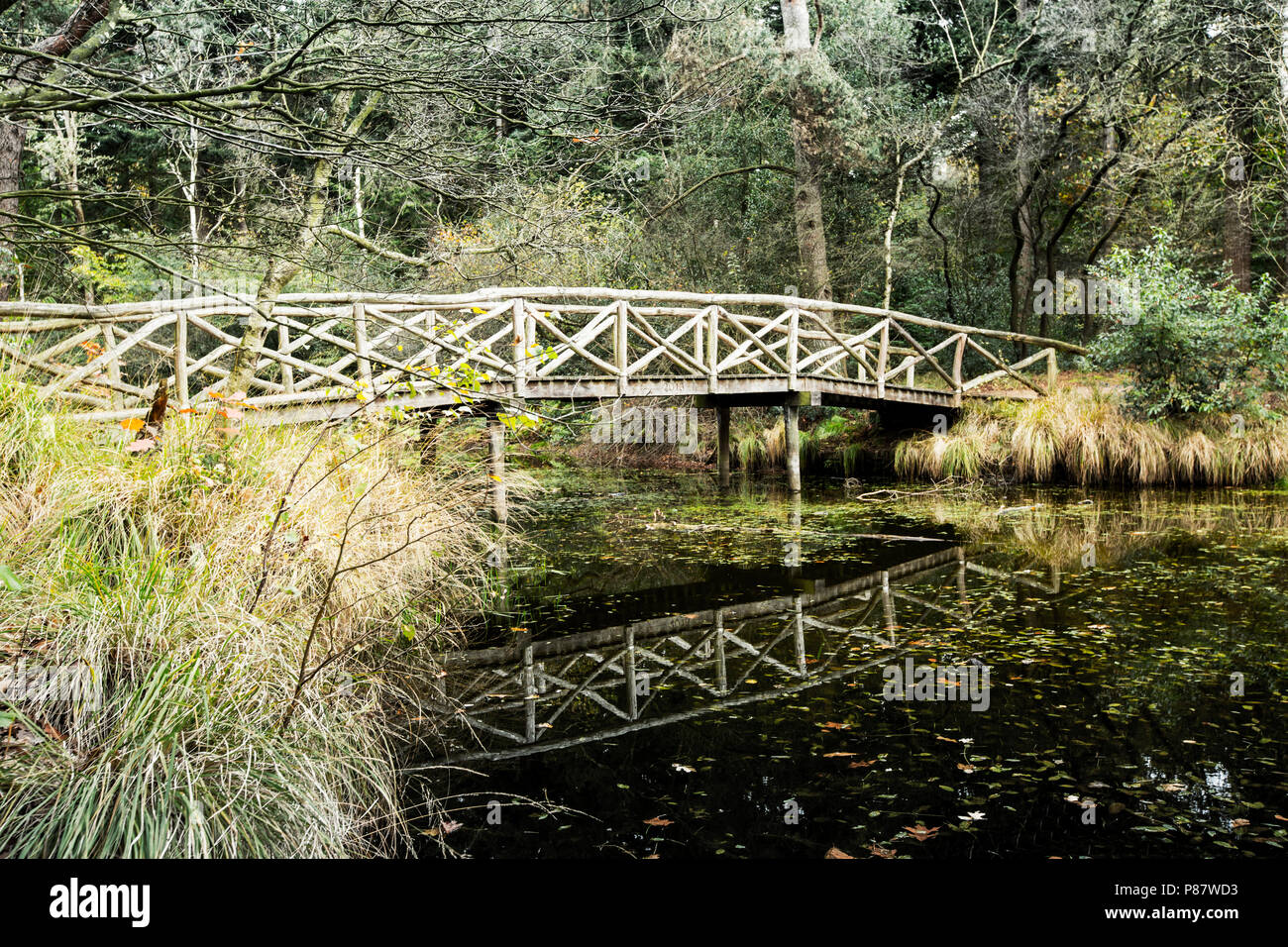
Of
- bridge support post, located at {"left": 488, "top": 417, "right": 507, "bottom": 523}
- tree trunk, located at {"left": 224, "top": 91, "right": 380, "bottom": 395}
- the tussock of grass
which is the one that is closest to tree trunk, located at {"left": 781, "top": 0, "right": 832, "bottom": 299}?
the tussock of grass

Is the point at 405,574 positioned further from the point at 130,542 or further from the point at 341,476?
the point at 130,542

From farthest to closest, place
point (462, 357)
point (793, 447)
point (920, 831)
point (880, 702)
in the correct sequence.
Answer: point (793, 447)
point (462, 357)
point (880, 702)
point (920, 831)

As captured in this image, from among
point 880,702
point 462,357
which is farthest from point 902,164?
point 880,702

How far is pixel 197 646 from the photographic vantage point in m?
3.25

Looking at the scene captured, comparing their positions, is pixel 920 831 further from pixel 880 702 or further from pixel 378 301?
pixel 378 301

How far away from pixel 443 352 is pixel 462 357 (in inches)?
190

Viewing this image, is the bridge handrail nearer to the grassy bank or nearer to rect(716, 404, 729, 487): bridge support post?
the grassy bank

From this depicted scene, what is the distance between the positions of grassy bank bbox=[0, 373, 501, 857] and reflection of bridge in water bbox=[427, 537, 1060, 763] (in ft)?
1.30

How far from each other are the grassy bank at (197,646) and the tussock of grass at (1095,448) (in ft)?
29.9

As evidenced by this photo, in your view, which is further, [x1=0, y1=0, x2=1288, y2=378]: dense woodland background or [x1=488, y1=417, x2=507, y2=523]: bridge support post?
[x1=0, y1=0, x2=1288, y2=378]: dense woodland background

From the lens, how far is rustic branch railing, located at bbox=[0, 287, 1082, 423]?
5.72 m

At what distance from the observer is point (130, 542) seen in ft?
14.3

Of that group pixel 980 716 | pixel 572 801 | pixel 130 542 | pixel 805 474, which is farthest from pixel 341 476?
pixel 805 474

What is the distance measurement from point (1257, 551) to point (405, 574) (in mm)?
6446
